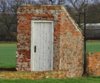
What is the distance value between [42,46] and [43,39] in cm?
27

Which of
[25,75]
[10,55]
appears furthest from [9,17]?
[25,75]

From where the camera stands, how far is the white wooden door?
16797 millimetres

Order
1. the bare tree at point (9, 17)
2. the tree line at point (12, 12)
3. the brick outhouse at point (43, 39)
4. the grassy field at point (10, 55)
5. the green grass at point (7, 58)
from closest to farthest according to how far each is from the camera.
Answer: the brick outhouse at point (43, 39)
the green grass at point (7, 58)
the grassy field at point (10, 55)
the tree line at point (12, 12)
the bare tree at point (9, 17)

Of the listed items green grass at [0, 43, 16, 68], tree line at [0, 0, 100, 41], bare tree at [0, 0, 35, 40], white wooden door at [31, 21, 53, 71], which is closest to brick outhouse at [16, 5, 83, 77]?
white wooden door at [31, 21, 53, 71]

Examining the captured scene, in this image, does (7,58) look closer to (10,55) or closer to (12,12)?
(10,55)

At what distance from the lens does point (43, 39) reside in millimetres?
16797

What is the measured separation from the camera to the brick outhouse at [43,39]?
1678cm

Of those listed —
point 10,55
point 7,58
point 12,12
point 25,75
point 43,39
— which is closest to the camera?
point 25,75

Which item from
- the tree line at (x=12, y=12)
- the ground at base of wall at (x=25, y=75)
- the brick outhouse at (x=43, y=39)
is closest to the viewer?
the ground at base of wall at (x=25, y=75)

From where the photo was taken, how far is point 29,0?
82062mm

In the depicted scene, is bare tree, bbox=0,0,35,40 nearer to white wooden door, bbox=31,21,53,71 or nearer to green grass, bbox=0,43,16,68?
green grass, bbox=0,43,16,68

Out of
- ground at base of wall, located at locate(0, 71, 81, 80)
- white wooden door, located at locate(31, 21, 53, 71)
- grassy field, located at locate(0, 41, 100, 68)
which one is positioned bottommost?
grassy field, located at locate(0, 41, 100, 68)

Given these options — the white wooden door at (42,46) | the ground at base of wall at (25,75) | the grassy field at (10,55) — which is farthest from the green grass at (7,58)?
the ground at base of wall at (25,75)

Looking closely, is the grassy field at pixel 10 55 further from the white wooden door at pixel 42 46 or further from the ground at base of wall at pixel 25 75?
the ground at base of wall at pixel 25 75
